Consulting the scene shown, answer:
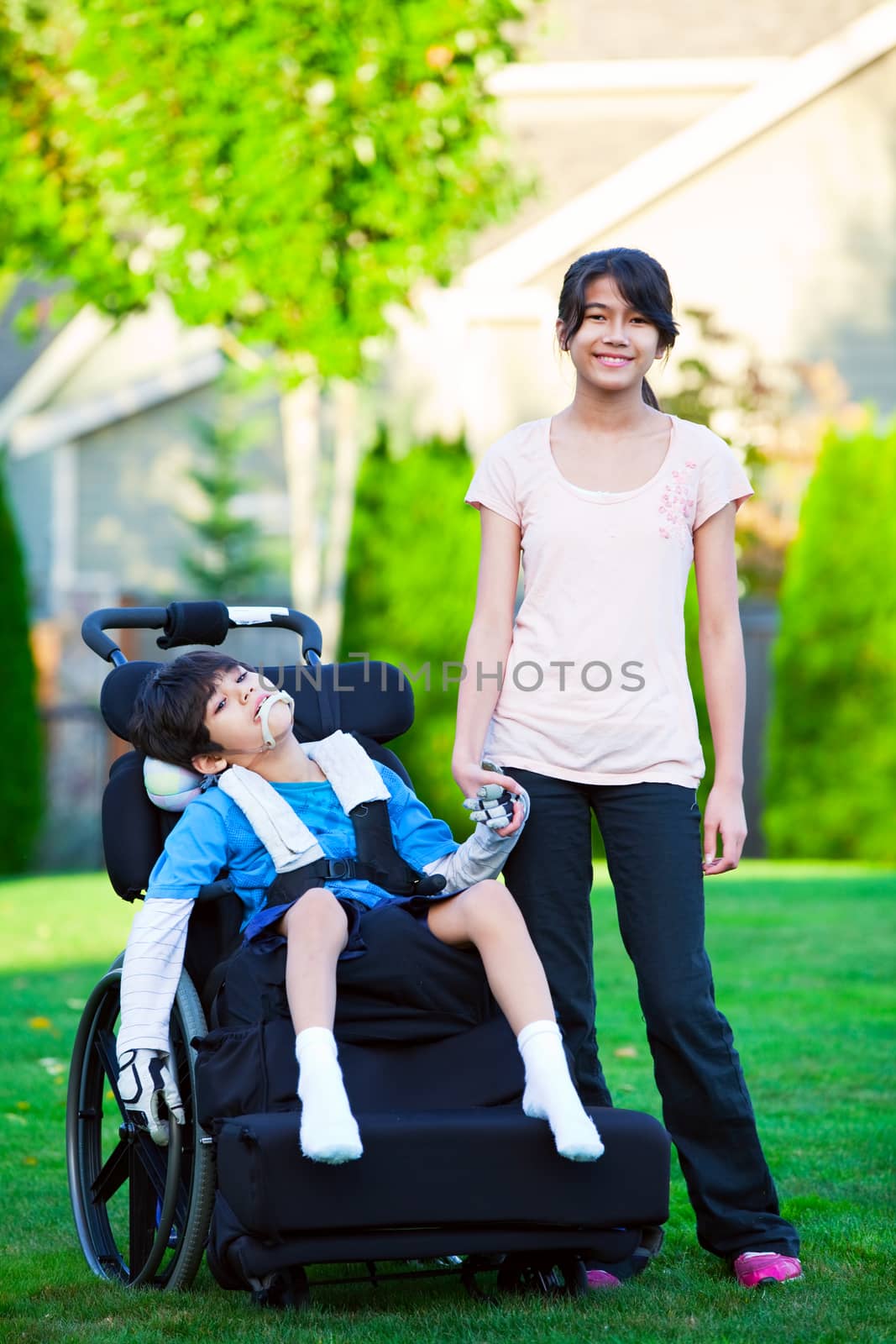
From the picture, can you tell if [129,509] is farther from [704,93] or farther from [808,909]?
[808,909]

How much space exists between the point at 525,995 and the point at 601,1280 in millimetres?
600

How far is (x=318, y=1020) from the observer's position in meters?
2.93

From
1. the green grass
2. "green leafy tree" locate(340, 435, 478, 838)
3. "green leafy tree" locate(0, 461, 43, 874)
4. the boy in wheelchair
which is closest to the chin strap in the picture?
the boy in wheelchair

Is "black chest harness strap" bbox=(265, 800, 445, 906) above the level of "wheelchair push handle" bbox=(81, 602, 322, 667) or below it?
below

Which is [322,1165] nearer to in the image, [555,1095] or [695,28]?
[555,1095]

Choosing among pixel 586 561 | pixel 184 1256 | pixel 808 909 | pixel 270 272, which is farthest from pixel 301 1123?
pixel 270 272

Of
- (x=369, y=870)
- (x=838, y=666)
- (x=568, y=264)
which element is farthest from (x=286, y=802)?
(x=568, y=264)

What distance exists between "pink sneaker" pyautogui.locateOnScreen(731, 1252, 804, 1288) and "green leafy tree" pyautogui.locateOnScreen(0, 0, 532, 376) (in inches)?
290

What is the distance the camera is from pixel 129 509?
1783cm

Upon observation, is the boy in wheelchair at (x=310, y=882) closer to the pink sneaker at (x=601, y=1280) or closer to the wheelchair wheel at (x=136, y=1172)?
the wheelchair wheel at (x=136, y=1172)

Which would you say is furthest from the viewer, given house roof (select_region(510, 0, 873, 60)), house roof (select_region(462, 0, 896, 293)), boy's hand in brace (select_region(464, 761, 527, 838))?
house roof (select_region(510, 0, 873, 60))

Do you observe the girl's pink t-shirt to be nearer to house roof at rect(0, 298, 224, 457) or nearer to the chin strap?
the chin strap

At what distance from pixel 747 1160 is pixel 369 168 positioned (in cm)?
773

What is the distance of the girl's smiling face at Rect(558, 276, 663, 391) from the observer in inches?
125
